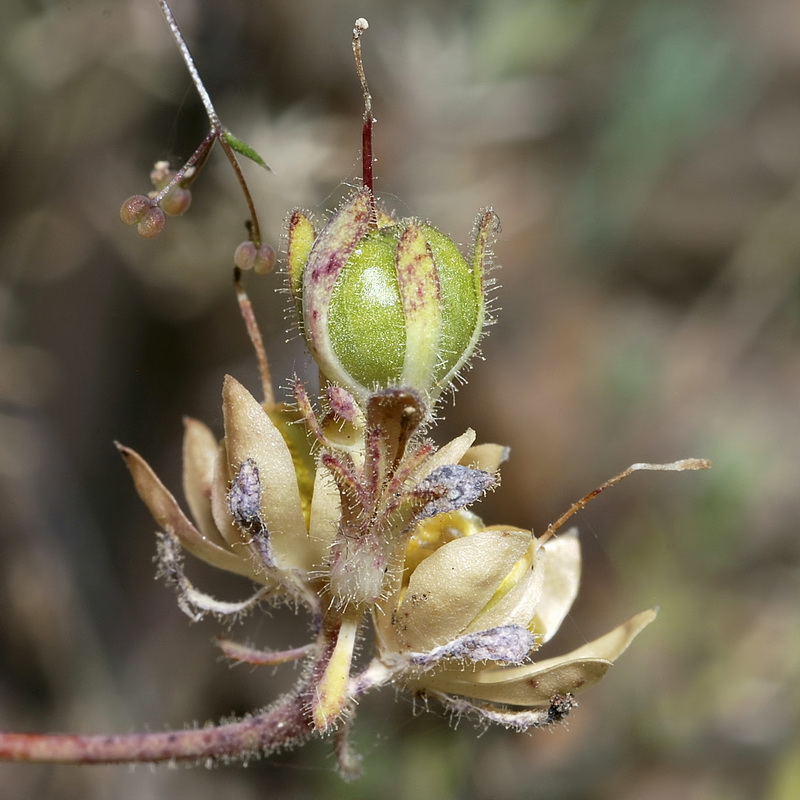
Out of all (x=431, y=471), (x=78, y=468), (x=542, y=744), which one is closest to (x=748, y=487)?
(x=542, y=744)

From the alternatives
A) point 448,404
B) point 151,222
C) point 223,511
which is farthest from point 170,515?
point 448,404

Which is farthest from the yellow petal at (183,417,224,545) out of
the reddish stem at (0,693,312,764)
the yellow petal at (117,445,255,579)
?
the reddish stem at (0,693,312,764)

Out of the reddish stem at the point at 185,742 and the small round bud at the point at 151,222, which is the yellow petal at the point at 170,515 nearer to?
the reddish stem at the point at 185,742

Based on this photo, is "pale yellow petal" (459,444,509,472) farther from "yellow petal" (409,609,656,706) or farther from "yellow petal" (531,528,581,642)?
"yellow petal" (409,609,656,706)

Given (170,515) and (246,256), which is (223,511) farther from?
(246,256)

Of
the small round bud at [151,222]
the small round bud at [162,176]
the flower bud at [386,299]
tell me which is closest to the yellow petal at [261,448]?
the flower bud at [386,299]

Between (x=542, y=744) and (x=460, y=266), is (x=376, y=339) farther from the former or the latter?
(x=542, y=744)
